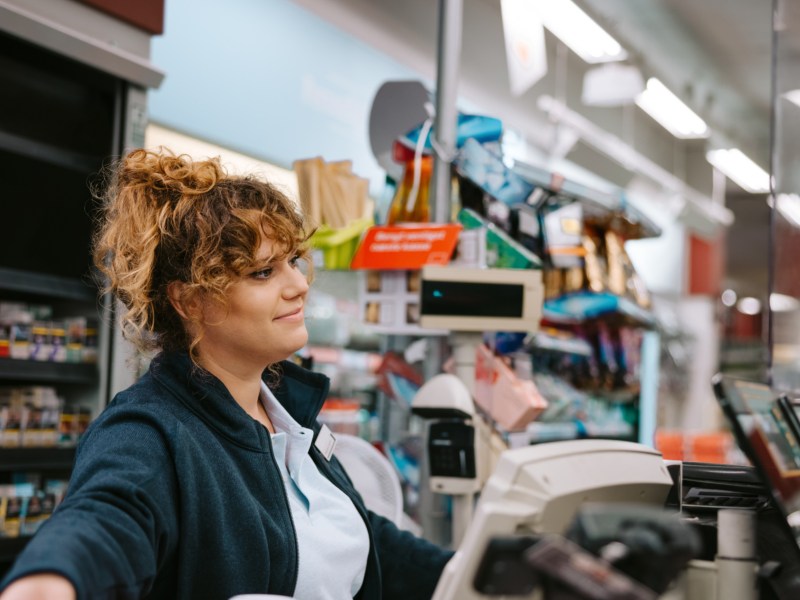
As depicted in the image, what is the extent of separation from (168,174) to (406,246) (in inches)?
56.4

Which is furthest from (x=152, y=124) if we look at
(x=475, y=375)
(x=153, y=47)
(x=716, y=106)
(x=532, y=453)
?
(x=716, y=106)

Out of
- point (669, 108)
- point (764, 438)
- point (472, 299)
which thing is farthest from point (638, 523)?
point (669, 108)

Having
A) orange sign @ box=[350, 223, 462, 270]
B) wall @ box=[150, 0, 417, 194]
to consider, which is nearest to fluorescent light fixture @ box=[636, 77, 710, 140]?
wall @ box=[150, 0, 417, 194]

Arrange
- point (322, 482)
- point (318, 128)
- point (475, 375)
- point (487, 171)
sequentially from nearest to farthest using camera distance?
point (322, 482)
point (475, 375)
point (487, 171)
point (318, 128)

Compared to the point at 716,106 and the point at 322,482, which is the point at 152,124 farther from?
the point at 716,106

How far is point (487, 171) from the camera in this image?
3.49 meters

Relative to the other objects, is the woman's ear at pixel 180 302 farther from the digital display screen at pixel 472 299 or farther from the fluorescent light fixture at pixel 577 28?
the fluorescent light fixture at pixel 577 28

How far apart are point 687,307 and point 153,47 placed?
9.10 m

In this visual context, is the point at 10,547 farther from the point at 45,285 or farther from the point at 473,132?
the point at 473,132

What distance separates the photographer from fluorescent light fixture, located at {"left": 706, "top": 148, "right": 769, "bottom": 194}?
1098 cm

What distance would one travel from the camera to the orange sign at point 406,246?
3.17 metres

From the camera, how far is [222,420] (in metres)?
1.81

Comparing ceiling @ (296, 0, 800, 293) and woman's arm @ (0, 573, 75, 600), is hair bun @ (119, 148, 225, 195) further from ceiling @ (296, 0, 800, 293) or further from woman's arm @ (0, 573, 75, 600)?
ceiling @ (296, 0, 800, 293)

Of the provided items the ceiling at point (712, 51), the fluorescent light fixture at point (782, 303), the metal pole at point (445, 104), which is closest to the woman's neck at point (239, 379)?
the metal pole at point (445, 104)
